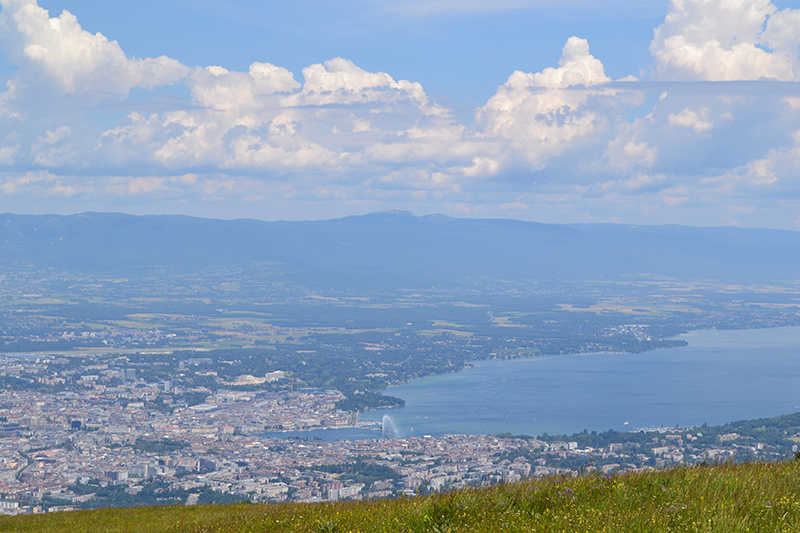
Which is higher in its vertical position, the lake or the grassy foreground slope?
the grassy foreground slope

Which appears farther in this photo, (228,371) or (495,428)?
(228,371)

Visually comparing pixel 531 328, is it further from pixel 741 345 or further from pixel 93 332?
pixel 93 332

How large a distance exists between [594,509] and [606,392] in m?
81.7

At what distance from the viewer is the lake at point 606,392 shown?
65.5 meters

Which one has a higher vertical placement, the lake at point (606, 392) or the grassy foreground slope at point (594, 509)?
the grassy foreground slope at point (594, 509)

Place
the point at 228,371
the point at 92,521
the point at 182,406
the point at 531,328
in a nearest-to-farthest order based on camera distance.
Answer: the point at 92,521 → the point at 182,406 → the point at 228,371 → the point at 531,328

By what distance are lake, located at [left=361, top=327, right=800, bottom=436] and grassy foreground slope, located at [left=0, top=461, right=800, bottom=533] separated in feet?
168

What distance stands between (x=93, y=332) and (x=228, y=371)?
152ft

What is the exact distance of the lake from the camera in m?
65.5

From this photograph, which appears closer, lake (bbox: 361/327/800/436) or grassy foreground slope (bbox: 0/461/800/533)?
grassy foreground slope (bbox: 0/461/800/533)

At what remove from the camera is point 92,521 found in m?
11.7

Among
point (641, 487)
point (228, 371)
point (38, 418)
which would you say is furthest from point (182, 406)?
point (641, 487)

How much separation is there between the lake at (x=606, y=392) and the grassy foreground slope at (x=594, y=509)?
51.2 metres

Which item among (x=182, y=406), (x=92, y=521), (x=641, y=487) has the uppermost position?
(x=641, y=487)
